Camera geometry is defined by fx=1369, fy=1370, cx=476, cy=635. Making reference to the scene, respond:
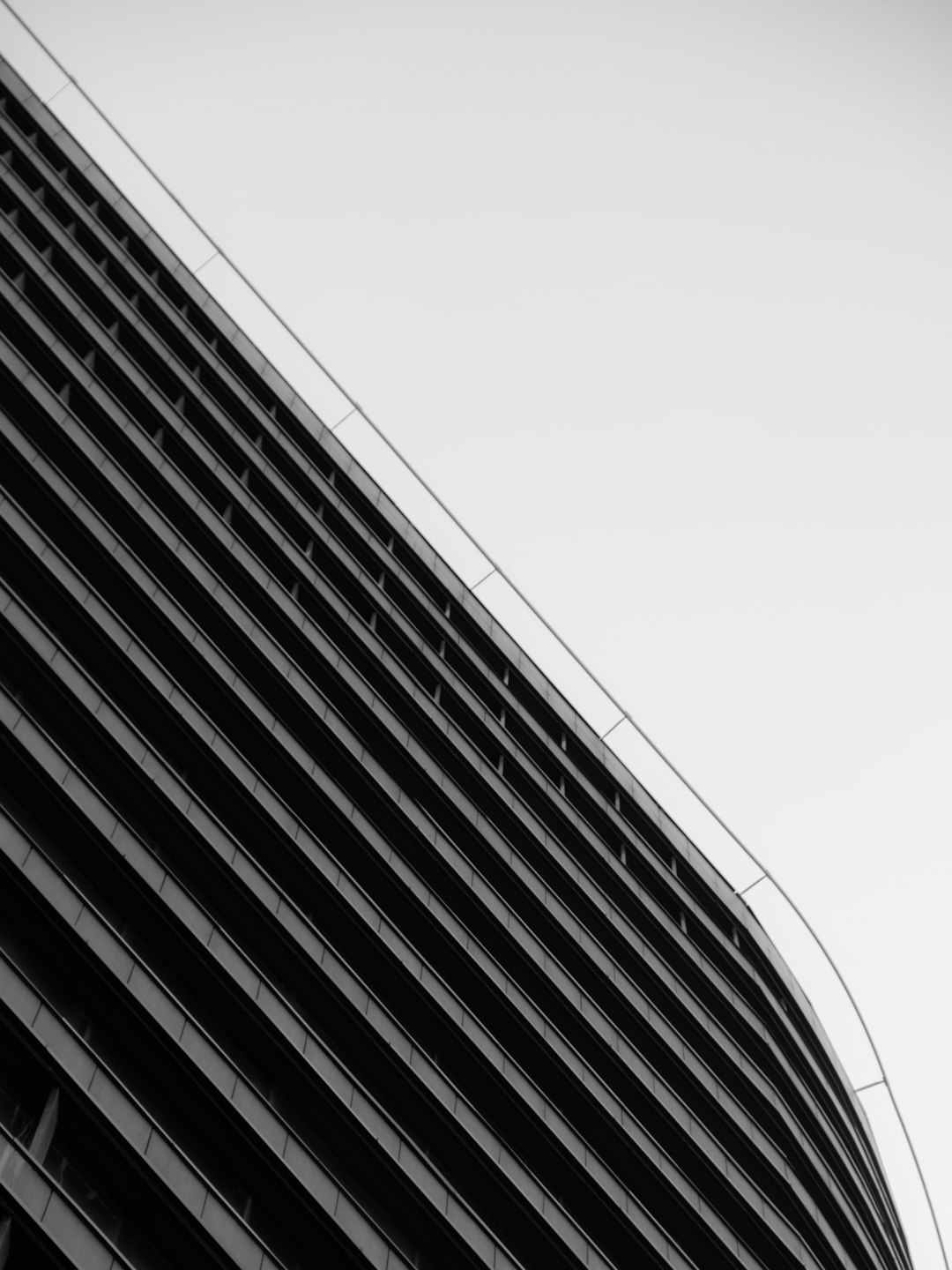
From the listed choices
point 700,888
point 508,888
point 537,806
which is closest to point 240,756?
point 508,888

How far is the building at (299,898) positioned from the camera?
1881 centimetres

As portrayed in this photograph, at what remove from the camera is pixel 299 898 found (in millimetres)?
25172

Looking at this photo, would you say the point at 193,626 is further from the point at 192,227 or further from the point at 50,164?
the point at 50,164

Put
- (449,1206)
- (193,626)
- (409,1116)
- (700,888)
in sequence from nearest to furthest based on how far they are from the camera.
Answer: (449,1206)
(409,1116)
(193,626)
(700,888)

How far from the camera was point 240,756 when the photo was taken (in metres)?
25.4

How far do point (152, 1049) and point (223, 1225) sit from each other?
112 inches

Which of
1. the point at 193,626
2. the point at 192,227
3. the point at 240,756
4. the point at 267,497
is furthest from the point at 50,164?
the point at 240,756

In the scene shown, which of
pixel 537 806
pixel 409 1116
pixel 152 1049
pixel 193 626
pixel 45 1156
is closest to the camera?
pixel 45 1156

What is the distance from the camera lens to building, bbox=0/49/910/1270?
18.8 meters

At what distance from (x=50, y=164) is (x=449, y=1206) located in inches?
1238

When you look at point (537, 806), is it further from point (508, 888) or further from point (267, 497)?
point (267, 497)

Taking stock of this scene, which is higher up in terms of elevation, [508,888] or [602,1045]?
[508,888]

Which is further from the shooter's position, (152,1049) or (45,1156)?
(152,1049)

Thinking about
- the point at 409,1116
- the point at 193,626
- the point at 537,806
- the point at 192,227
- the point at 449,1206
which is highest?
the point at 192,227
